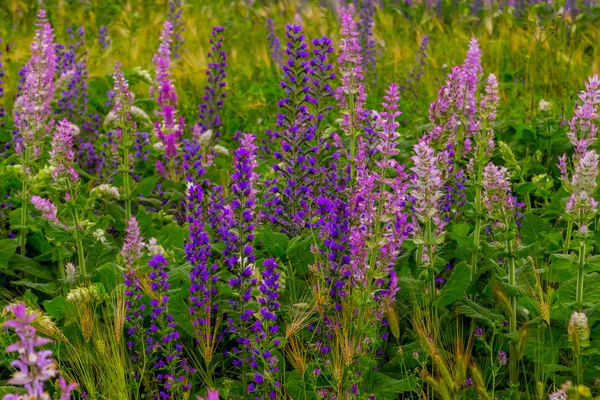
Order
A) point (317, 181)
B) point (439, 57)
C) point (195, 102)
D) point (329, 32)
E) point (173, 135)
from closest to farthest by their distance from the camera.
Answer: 1. point (317, 181)
2. point (173, 135)
3. point (195, 102)
4. point (439, 57)
5. point (329, 32)

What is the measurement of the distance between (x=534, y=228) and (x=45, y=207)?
208 cm

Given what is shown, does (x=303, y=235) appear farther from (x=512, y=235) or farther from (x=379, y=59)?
(x=379, y=59)

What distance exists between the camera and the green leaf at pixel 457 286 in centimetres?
301

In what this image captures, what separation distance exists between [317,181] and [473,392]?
1026 mm

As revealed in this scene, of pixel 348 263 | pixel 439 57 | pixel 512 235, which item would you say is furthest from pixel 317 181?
pixel 439 57

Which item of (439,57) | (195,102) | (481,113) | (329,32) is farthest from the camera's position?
(329,32)

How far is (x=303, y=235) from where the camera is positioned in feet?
11.0

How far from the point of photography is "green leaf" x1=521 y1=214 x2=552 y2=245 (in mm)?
3604

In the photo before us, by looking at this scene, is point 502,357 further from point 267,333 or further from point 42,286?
point 42,286

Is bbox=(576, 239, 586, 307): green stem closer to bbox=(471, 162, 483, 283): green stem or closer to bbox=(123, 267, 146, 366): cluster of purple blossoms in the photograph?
bbox=(471, 162, 483, 283): green stem

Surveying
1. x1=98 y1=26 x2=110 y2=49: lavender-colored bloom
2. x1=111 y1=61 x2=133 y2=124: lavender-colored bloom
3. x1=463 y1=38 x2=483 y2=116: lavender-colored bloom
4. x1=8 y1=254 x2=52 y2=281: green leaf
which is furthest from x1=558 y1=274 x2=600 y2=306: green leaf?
x1=98 y1=26 x2=110 y2=49: lavender-colored bloom

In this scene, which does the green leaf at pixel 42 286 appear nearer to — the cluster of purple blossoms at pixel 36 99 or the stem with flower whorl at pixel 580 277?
the cluster of purple blossoms at pixel 36 99

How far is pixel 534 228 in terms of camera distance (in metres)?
3.62

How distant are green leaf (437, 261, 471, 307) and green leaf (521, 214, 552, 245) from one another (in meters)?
0.69
